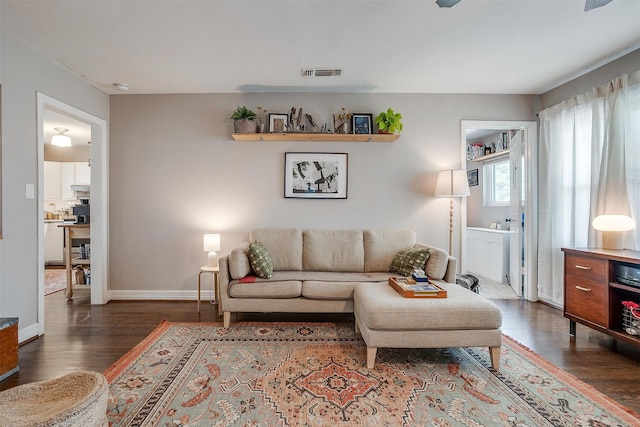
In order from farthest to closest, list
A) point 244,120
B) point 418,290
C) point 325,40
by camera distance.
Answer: point 244,120, point 325,40, point 418,290

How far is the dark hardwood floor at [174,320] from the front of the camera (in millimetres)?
2039

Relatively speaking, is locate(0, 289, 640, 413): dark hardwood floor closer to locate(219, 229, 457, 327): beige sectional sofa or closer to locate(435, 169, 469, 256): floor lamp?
locate(219, 229, 457, 327): beige sectional sofa

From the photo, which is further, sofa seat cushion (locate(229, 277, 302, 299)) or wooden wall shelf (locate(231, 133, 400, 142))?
wooden wall shelf (locate(231, 133, 400, 142))

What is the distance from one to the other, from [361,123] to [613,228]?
254 cm

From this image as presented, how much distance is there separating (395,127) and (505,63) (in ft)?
3.84

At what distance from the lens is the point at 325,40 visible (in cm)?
254

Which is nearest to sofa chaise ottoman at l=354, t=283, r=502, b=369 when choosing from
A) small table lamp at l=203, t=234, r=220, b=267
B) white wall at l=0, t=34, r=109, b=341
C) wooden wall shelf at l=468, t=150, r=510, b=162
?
small table lamp at l=203, t=234, r=220, b=267

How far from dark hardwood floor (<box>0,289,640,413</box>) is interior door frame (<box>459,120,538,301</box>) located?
0.39 meters

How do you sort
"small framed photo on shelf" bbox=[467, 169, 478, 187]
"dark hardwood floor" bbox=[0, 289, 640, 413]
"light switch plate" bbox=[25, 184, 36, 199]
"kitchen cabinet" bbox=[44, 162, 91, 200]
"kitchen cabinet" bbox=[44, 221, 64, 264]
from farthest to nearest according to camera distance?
"kitchen cabinet" bbox=[44, 162, 91, 200] → "kitchen cabinet" bbox=[44, 221, 64, 264] → "small framed photo on shelf" bbox=[467, 169, 478, 187] → "light switch plate" bbox=[25, 184, 36, 199] → "dark hardwood floor" bbox=[0, 289, 640, 413]

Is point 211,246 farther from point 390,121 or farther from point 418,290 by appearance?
point 390,121

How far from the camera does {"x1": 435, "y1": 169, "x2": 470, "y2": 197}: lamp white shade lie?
133 inches

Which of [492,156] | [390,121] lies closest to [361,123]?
[390,121]

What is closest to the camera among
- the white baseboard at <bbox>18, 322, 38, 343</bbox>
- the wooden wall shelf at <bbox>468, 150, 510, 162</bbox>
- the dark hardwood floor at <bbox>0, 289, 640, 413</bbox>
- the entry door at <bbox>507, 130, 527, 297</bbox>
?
the dark hardwood floor at <bbox>0, 289, 640, 413</bbox>

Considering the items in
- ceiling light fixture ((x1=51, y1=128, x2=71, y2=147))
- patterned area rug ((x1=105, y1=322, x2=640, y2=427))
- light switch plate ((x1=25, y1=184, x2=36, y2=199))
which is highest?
ceiling light fixture ((x1=51, y1=128, x2=71, y2=147))
